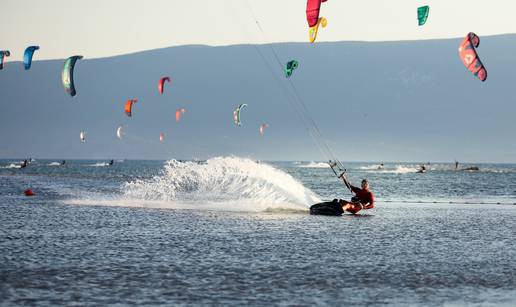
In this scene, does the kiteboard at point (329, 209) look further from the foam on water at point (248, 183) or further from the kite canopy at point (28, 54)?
the kite canopy at point (28, 54)

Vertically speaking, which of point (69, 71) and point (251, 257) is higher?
point (69, 71)

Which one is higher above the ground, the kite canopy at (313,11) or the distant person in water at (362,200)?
the kite canopy at (313,11)

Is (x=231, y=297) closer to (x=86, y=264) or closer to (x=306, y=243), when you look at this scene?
(x=86, y=264)

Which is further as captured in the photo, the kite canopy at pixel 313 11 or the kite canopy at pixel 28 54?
the kite canopy at pixel 28 54

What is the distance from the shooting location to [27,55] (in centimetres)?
5400

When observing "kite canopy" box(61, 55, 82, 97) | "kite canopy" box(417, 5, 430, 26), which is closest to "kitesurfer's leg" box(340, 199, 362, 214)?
"kite canopy" box(417, 5, 430, 26)

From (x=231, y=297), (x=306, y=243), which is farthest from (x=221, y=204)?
(x=231, y=297)

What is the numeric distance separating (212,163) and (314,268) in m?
19.1

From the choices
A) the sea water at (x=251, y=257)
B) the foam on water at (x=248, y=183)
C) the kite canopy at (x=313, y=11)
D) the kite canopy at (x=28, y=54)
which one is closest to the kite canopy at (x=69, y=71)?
the kite canopy at (x=28, y=54)

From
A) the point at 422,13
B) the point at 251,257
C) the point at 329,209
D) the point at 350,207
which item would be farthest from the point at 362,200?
the point at 251,257

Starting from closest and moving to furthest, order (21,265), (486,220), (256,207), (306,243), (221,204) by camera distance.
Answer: (21,265) → (306,243) → (486,220) → (256,207) → (221,204)

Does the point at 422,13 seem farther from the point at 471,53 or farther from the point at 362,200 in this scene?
the point at 362,200

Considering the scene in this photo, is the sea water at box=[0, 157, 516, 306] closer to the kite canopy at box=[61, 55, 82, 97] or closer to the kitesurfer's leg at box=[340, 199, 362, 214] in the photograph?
the kitesurfer's leg at box=[340, 199, 362, 214]

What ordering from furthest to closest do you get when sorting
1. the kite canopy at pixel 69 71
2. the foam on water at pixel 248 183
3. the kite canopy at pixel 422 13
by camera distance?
the kite canopy at pixel 69 71, the kite canopy at pixel 422 13, the foam on water at pixel 248 183
